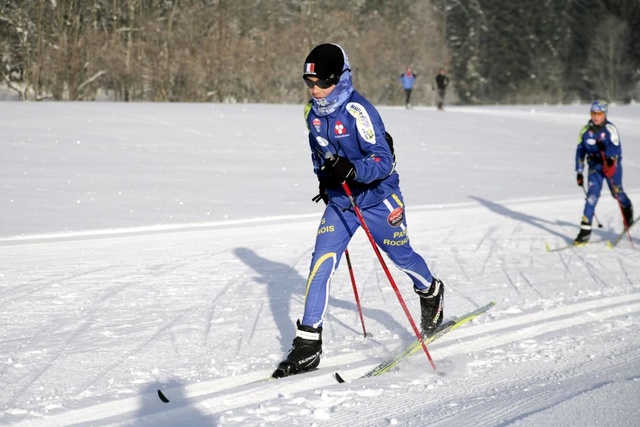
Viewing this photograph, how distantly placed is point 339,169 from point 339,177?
48 mm

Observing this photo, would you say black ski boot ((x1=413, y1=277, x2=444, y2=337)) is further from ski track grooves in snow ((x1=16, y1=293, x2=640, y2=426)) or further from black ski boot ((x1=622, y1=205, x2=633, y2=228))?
black ski boot ((x1=622, y1=205, x2=633, y2=228))

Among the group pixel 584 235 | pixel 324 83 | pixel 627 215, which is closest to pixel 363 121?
pixel 324 83

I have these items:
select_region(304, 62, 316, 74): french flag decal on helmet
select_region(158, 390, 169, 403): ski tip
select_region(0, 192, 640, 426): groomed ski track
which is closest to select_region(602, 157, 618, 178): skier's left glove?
select_region(0, 192, 640, 426): groomed ski track

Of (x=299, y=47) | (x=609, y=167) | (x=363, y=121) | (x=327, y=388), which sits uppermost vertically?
(x=299, y=47)

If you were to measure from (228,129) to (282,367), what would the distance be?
1569 centimetres

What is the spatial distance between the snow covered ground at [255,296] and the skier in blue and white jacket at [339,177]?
1.26 feet

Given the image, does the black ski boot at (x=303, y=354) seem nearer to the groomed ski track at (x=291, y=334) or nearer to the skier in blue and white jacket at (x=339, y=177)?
the skier in blue and white jacket at (x=339, y=177)

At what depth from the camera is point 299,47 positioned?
123 ft

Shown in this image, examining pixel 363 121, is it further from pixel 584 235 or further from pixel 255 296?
pixel 584 235

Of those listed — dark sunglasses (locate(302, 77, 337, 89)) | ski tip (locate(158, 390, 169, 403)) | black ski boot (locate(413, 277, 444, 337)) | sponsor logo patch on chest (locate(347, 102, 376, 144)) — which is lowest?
ski tip (locate(158, 390, 169, 403))

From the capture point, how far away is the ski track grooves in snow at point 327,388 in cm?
395

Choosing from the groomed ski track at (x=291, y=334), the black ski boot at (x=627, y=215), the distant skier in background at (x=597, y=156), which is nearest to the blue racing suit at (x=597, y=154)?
the distant skier in background at (x=597, y=156)

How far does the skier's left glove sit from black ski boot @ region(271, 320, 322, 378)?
709 cm

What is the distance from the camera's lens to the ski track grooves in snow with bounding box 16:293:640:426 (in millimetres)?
3947
